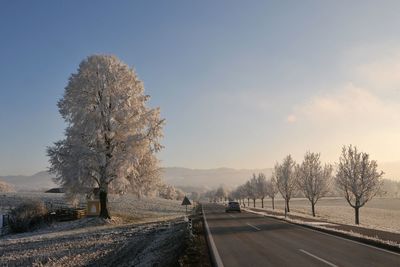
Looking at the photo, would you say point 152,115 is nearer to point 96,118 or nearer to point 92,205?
point 96,118

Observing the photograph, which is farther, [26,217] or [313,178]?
[313,178]

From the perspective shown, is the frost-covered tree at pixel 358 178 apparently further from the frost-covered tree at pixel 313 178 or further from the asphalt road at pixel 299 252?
the asphalt road at pixel 299 252

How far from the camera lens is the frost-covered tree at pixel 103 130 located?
109 ft

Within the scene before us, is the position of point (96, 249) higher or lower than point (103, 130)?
lower

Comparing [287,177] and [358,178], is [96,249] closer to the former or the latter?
[358,178]

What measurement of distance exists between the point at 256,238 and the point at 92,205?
21584 mm

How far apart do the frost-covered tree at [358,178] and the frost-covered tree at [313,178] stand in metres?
11.2

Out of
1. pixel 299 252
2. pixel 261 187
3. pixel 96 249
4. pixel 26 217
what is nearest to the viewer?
Result: pixel 299 252

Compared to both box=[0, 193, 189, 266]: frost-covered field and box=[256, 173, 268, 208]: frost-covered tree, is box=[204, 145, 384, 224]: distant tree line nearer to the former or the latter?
box=[256, 173, 268, 208]: frost-covered tree

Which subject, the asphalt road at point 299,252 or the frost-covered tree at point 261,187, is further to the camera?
the frost-covered tree at point 261,187

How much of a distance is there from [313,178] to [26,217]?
36.2m

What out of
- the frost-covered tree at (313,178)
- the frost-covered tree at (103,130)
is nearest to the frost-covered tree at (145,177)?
the frost-covered tree at (103,130)

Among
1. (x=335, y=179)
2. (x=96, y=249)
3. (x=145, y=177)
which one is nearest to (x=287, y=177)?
(x=335, y=179)

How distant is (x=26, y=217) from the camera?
36.1m
